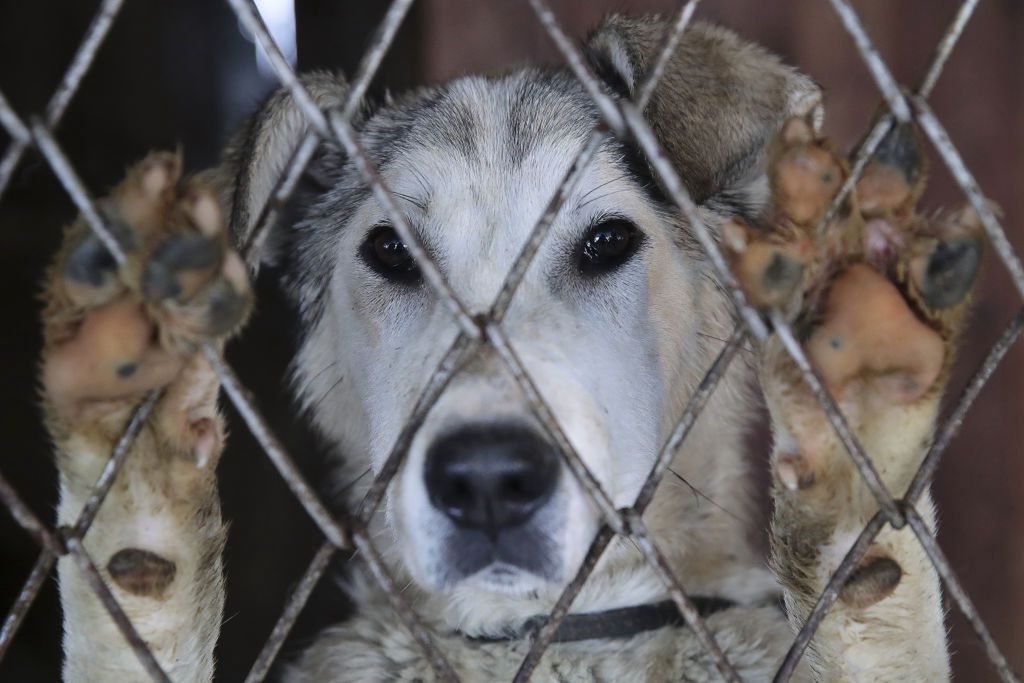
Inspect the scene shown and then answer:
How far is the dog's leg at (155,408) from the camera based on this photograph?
3.90 ft

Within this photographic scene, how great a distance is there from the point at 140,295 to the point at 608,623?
4.41 ft

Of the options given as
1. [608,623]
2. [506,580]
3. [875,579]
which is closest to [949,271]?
[875,579]

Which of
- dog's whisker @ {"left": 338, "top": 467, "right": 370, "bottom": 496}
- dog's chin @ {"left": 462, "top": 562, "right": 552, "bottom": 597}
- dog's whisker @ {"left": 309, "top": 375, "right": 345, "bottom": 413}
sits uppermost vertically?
dog's whisker @ {"left": 309, "top": 375, "right": 345, "bottom": 413}

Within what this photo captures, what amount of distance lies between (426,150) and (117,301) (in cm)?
116

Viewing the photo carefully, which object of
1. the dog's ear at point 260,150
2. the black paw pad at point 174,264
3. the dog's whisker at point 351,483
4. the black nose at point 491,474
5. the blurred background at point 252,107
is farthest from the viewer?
the blurred background at point 252,107

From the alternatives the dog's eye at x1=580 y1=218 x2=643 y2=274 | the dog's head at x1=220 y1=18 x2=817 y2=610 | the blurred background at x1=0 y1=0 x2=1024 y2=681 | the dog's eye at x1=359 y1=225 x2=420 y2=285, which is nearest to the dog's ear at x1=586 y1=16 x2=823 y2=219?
the dog's head at x1=220 y1=18 x2=817 y2=610

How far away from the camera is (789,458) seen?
1513 millimetres

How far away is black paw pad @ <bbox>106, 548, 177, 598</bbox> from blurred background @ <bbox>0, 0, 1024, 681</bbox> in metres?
0.73

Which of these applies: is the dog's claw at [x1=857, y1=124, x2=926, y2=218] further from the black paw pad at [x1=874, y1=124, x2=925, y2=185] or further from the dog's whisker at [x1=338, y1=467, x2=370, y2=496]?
the dog's whisker at [x1=338, y1=467, x2=370, y2=496]

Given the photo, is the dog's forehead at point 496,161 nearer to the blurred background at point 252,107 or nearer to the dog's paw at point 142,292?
the blurred background at point 252,107

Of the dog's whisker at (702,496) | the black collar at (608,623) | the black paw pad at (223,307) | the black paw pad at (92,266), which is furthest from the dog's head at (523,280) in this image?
the black paw pad at (92,266)

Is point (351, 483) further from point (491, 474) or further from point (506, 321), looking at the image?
point (491, 474)

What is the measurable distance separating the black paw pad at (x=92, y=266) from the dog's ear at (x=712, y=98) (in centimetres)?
114

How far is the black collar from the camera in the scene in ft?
6.97
